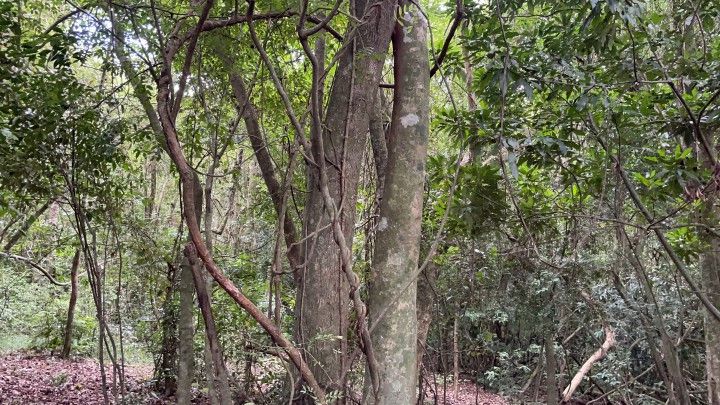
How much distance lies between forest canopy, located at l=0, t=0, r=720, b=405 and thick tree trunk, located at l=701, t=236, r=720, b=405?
0.02 metres

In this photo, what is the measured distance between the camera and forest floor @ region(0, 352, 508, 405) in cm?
614

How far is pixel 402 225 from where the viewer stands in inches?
96.8

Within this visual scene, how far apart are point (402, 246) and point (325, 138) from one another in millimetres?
716

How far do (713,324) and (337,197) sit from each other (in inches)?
145

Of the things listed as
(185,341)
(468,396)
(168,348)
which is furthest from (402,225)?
(468,396)

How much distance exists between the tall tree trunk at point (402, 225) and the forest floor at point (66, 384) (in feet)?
10.4

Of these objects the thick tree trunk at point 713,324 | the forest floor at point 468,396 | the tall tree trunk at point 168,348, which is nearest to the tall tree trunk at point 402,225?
the thick tree trunk at point 713,324

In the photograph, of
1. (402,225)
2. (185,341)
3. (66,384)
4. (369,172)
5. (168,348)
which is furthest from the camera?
(66,384)

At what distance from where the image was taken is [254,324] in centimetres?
552

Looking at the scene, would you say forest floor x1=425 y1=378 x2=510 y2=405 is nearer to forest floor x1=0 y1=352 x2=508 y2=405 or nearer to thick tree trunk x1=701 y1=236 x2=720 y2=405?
forest floor x1=0 y1=352 x2=508 y2=405

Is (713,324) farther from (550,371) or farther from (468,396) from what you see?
(468,396)

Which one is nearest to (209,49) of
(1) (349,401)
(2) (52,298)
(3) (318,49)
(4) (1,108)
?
(3) (318,49)

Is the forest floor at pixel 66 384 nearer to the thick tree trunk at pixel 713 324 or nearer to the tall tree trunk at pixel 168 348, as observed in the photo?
the tall tree trunk at pixel 168 348

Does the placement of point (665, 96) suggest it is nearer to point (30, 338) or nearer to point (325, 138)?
point (325, 138)
